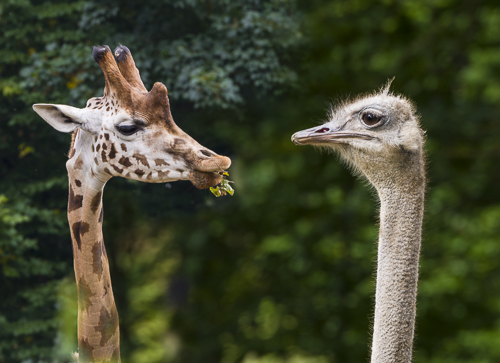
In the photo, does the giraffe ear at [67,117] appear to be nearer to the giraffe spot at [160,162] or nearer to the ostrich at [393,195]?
the giraffe spot at [160,162]

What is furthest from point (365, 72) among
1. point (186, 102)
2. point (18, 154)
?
point (18, 154)

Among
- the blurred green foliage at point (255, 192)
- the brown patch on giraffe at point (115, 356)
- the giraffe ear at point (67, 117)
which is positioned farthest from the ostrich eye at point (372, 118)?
the blurred green foliage at point (255, 192)

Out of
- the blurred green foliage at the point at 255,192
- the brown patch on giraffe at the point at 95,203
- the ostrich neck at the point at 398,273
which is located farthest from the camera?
the blurred green foliage at the point at 255,192

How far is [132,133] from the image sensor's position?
64.4 inches

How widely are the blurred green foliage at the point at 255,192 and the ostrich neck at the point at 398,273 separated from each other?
Result: 1.98 meters

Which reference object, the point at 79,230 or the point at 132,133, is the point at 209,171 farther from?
the point at 79,230

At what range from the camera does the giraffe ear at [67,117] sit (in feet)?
5.42

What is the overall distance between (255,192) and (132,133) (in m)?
2.77

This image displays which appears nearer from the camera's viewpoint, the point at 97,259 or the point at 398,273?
the point at 398,273

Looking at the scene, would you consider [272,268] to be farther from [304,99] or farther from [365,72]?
[365,72]

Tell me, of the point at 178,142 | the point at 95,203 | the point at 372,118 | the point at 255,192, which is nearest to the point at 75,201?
the point at 95,203

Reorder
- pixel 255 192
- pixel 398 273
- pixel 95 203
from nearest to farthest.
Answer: pixel 398 273 → pixel 95 203 → pixel 255 192

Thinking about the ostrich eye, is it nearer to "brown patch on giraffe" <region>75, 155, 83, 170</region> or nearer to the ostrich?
the ostrich

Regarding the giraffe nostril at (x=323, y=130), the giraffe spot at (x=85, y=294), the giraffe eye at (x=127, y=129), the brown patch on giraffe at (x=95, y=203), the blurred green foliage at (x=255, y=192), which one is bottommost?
the giraffe spot at (x=85, y=294)
